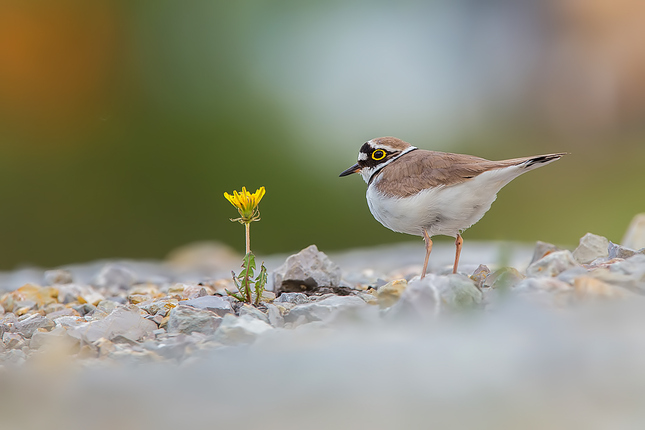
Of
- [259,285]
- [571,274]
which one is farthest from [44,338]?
[571,274]

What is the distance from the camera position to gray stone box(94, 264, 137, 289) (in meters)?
4.49

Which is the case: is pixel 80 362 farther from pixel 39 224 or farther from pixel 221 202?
pixel 39 224

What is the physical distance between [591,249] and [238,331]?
6.01ft

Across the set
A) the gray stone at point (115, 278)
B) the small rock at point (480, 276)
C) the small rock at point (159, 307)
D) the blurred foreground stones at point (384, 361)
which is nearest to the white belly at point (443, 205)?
the small rock at point (480, 276)

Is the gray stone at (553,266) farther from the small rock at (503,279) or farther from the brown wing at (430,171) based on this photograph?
the brown wing at (430,171)

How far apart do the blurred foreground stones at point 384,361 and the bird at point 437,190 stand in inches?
27.8

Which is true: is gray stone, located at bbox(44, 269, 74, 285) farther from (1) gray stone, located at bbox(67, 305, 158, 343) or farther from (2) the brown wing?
(2) the brown wing

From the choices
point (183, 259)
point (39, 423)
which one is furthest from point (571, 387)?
Answer: point (183, 259)

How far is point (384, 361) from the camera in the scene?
4.95ft

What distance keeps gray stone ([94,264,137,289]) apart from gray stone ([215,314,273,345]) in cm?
255

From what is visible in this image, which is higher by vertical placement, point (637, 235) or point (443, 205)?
point (443, 205)

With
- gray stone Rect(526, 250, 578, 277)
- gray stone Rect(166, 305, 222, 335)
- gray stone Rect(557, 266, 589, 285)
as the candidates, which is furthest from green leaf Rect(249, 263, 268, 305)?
gray stone Rect(557, 266, 589, 285)

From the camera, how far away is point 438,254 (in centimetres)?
613

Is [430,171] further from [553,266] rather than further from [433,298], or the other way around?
[433,298]
